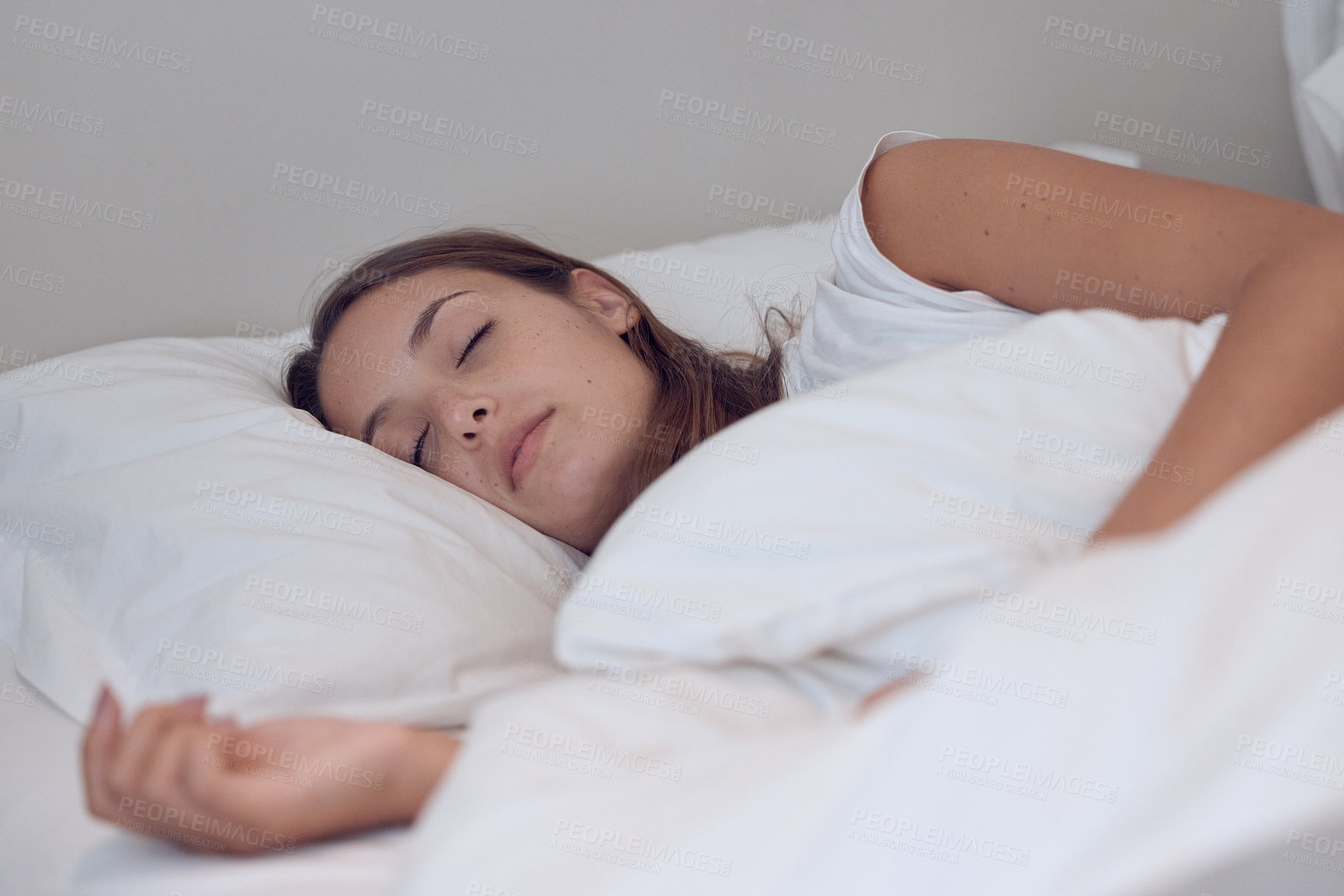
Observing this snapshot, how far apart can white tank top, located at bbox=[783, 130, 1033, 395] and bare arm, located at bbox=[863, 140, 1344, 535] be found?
0.02m

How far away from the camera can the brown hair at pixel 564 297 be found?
1075mm

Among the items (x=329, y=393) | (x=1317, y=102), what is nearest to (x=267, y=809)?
(x=329, y=393)

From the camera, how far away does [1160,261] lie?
82cm

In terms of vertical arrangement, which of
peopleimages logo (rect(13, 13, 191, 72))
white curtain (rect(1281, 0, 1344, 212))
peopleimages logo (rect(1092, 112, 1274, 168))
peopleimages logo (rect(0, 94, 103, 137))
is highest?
white curtain (rect(1281, 0, 1344, 212))

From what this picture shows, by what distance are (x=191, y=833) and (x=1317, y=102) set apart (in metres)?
1.62

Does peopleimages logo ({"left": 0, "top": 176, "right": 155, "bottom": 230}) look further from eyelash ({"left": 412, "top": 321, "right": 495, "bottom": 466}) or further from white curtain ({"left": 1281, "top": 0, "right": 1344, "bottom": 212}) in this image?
white curtain ({"left": 1281, "top": 0, "right": 1344, "bottom": 212})

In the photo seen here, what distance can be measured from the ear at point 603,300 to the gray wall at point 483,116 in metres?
0.36

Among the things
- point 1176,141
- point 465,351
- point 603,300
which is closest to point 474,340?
point 465,351

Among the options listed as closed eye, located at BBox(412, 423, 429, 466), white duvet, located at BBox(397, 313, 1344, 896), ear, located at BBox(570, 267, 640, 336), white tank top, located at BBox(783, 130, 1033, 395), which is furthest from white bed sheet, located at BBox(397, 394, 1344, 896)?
ear, located at BBox(570, 267, 640, 336)

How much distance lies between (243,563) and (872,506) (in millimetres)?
506

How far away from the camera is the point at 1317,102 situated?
4.59 ft

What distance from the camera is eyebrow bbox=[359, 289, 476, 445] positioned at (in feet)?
3.28

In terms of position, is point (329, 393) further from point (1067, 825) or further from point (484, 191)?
point (1067, 825)

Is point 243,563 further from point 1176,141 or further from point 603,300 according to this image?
point 1176,141
